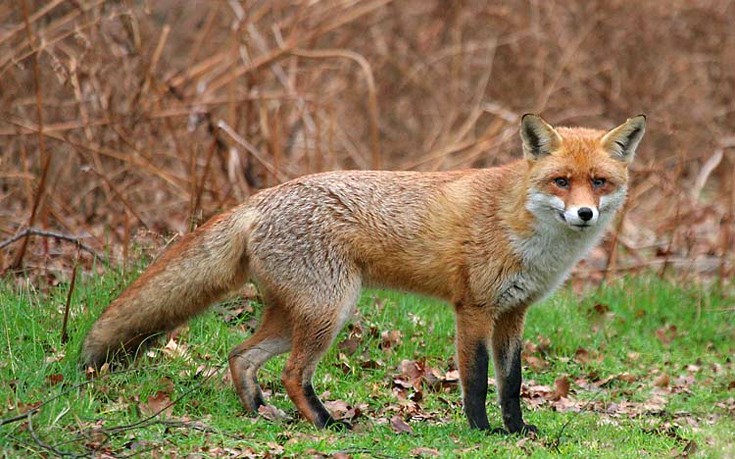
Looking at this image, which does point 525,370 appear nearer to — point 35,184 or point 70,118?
point 35,184

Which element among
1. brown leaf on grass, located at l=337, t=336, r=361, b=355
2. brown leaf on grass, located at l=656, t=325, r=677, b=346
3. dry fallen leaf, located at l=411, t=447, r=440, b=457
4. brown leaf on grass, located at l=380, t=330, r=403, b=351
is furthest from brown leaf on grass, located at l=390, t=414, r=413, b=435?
brown leaf on grass, located at l=656, t=325, r=677, b=346

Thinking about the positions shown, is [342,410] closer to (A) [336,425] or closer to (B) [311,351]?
(A) [336,425]

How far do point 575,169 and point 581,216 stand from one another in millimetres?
318

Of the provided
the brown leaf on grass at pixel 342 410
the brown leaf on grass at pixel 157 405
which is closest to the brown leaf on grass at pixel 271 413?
the brown leaf on grass at pixel 342 410

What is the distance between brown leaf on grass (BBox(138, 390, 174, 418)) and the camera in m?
4.72

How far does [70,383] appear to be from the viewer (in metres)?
4.69

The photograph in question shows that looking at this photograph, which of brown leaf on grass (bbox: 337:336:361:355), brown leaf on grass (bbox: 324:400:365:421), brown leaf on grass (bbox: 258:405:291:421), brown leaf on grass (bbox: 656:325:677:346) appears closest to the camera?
brown leaf on grass (bbox: 258:405:291:421)

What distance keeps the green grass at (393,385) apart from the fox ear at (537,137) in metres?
1.18

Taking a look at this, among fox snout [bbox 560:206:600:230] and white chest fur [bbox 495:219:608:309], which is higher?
fox snout [bbox 560:206:600:230]

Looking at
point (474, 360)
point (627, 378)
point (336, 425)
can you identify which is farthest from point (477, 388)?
point (627, 378)

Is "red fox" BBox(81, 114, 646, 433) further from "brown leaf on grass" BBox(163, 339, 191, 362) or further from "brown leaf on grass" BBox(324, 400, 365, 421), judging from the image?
"brown leaf on grass" BBox(163, 339, 191, 362)

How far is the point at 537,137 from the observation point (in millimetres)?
4910

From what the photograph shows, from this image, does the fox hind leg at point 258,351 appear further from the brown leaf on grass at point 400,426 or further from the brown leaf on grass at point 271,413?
the brown leaf on grass at point 400,426

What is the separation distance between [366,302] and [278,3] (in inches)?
177
